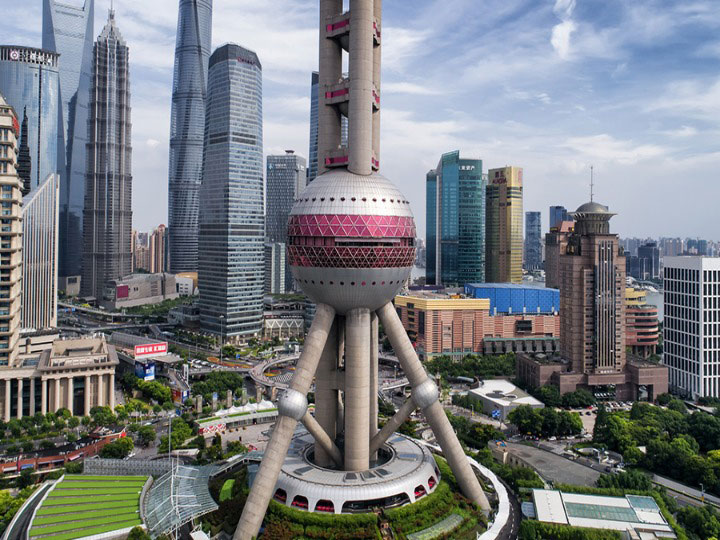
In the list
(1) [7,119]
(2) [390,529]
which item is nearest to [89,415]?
(1) [7,119]

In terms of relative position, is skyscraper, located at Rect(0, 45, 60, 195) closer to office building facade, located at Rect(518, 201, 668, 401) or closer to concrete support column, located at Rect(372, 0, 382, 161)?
concrete support column, located at Rect(372, 0, 382, 161)

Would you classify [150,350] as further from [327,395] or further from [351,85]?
[351,85]

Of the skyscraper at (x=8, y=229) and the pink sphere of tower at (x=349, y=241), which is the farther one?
the skyscraper at (x=8, y=229)

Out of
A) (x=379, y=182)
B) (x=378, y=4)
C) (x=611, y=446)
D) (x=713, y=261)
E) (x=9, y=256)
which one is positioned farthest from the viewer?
(x=713, y=261)

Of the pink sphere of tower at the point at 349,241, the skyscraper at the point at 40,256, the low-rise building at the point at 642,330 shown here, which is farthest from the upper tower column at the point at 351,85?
the skyscraper at the point at 40,256

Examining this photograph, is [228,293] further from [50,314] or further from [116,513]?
[116,513]

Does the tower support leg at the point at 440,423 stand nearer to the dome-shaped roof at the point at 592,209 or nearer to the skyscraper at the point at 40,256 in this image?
the dome-shaped roof at the point at 592,209
